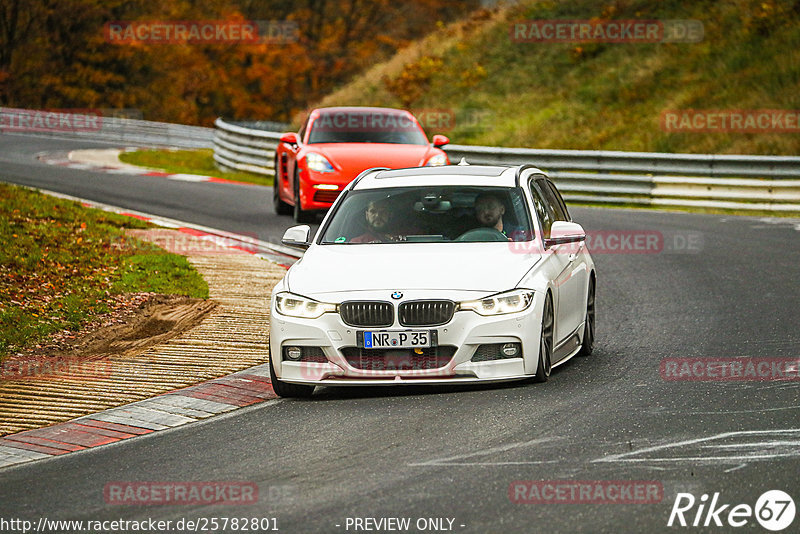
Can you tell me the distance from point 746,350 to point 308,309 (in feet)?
12.1

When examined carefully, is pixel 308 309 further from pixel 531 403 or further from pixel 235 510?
pixel 235 510

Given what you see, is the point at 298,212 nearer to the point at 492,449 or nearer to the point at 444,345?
the point at 444,345

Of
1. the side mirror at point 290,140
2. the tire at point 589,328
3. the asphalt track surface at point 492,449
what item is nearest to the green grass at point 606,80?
the side mirror at point 290,140

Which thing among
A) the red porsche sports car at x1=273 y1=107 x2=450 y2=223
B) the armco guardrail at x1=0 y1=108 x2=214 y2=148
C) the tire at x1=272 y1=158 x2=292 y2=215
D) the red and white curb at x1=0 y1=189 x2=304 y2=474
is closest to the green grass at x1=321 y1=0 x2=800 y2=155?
the armco guardrail at x1=0 y1=108 x2=214 y2=148

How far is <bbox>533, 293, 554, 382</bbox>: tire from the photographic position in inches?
349

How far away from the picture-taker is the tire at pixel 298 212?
61.3ft

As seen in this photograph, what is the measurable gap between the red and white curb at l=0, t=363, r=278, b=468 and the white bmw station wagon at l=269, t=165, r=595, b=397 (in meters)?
0.44

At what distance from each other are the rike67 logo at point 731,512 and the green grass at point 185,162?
75.3 ft

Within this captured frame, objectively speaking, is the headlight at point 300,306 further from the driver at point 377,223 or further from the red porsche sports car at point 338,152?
the red porsche sports car at point 338,152

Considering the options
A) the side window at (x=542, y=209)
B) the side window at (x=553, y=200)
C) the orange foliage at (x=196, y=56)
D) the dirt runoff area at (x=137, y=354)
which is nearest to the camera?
the dirt runoff area at (x=137, y=354)

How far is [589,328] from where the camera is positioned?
10.5 metres

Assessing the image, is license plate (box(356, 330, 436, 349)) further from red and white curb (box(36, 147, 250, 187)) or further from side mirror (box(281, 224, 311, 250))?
red and white curb (box(36, 147, 250, 187))

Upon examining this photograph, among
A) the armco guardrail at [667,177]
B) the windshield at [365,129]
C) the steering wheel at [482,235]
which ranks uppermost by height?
the steering wheel at [482,235]

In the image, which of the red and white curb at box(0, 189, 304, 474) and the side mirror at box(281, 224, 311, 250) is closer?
the red and white curb at box(0, 189, 304, 474)
